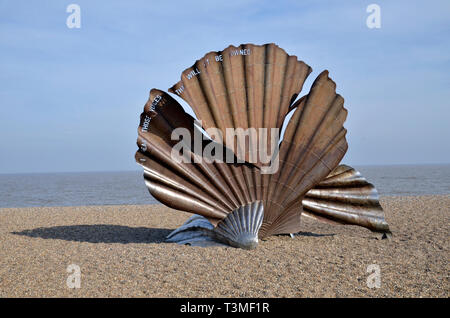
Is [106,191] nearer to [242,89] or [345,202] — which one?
[345,202]

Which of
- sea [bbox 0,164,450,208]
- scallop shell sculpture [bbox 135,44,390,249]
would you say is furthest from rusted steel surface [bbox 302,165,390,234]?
sea [bbox 0,164,450,208]

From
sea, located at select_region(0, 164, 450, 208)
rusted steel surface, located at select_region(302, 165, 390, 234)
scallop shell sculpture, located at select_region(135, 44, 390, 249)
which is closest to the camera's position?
scallop shell sculpture, located at select_region(135, 44, 390, 249)

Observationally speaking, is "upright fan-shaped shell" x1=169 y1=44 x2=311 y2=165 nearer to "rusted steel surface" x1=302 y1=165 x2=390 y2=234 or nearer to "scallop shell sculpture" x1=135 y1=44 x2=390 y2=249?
"scallop shell sculpture" x1=135 y1=44 x2=390 y2=249

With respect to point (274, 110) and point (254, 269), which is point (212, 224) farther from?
point (274, 110)

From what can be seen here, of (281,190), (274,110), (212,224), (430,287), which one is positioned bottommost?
(430,287)

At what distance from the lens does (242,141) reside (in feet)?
21.1

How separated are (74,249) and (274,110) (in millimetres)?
3667

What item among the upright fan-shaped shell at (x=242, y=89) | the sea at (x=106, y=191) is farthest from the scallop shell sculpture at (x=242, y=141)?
the sea at (x=106, y=191)

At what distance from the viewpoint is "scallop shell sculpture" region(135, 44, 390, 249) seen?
635cm

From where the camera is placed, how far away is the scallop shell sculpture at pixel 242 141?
6348 millimetres

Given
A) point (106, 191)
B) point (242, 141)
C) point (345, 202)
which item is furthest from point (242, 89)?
point (106, 191)

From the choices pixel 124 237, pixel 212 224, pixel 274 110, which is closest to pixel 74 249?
pixel 124 237
